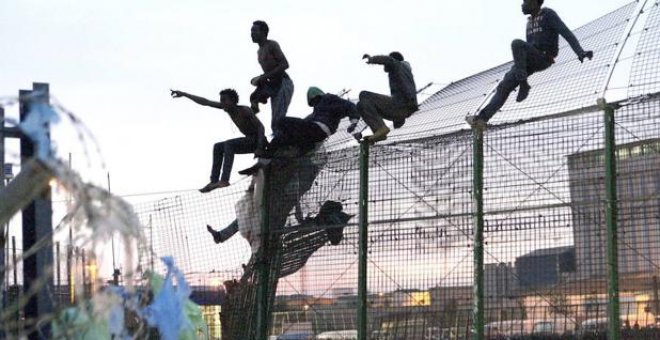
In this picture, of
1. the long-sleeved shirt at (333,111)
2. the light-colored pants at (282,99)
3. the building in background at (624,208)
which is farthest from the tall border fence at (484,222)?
the light-colored pants at (282,99)

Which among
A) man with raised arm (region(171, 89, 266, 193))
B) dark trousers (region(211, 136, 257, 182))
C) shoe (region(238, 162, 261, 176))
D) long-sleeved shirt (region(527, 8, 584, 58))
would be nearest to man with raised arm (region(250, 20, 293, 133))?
man with raised arm (region(171, 89, 266, 193))

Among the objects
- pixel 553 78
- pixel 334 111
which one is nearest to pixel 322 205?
pixel 334 111

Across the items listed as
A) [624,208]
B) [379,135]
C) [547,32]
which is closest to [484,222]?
[624,208]

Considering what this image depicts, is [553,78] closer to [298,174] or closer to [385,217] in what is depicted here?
[385,217]

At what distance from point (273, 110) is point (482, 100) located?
7.17ft

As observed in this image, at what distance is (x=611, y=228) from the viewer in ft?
25.0

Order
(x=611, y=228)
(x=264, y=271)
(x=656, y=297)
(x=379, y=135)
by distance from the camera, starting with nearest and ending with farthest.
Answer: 1. (x=656, y=297)
2. (x=611, y=228)
3. (x=379, y=135)
4. (x=264, y=271)

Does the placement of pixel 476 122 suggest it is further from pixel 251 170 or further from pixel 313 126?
pixel 251 170

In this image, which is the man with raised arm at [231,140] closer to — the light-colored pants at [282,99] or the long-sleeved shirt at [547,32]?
the light-colored pants at [282,99]

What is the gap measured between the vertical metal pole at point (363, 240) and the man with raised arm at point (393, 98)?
905mm

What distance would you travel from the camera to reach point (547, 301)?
306 inches

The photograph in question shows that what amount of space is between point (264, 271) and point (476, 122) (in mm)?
2451

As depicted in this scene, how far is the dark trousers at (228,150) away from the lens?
1037 cm

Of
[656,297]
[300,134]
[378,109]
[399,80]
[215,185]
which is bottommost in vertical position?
[656,297]
